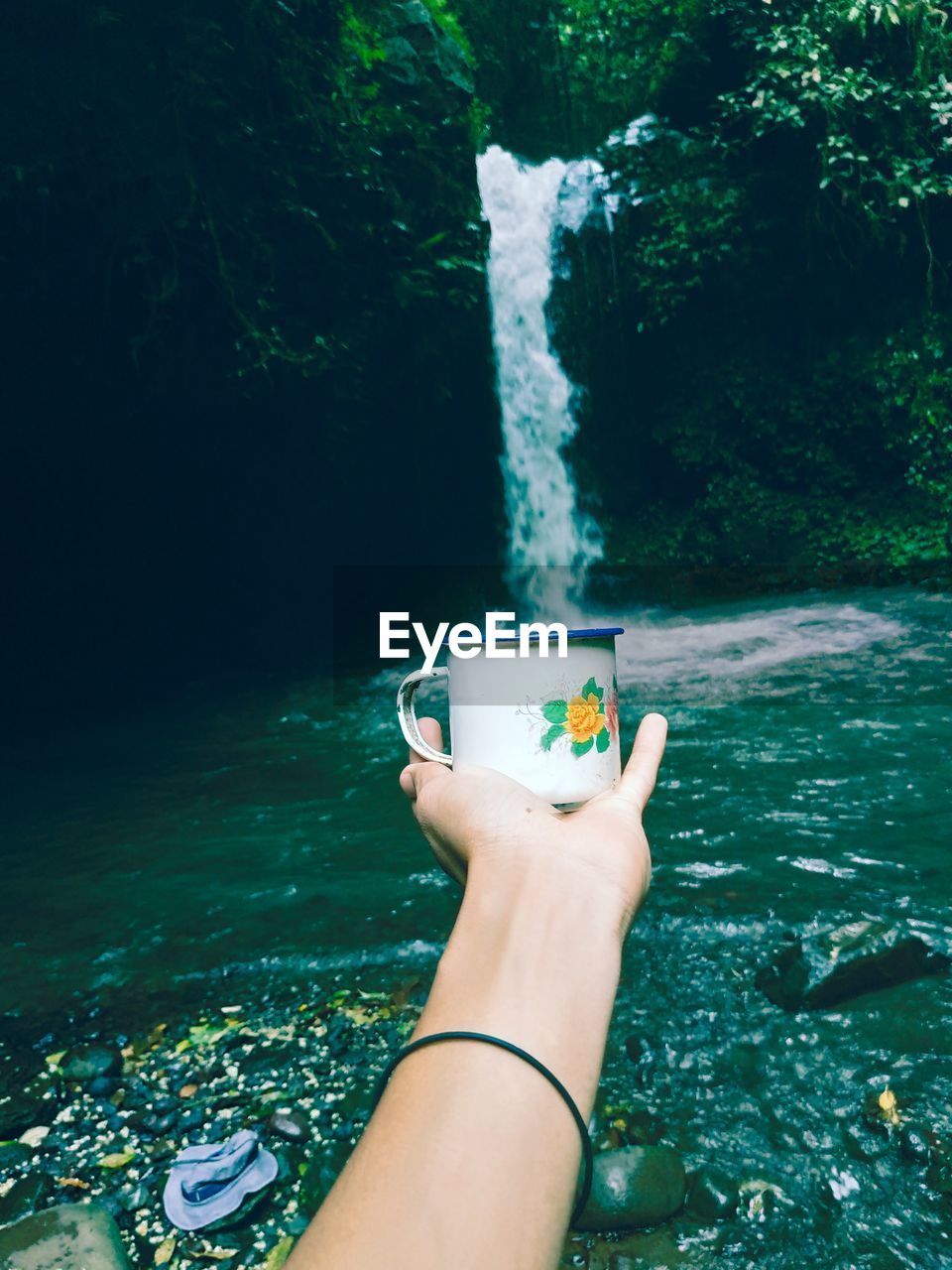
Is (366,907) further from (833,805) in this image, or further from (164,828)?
(833,805)

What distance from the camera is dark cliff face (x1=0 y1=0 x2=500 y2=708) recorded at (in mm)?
6766

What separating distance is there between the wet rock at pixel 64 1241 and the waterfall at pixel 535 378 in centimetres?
1029

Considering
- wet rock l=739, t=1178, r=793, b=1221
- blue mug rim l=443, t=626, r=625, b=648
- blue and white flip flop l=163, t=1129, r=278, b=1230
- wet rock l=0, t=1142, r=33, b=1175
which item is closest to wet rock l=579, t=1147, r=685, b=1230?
wet rock l=739, t=1178, r=793, b=1221

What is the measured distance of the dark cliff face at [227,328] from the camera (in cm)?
677

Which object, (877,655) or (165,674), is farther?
(165,674)

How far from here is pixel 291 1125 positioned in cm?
208

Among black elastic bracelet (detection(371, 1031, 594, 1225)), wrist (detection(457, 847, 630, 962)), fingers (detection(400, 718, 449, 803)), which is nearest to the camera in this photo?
black elastic bracelet (detection(371, 1031, 594, 1225))

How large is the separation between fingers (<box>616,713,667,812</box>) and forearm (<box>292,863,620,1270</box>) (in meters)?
0.41

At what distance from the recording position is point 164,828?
4.70 m

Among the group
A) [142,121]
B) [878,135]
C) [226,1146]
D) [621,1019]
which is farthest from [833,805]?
[878,135]

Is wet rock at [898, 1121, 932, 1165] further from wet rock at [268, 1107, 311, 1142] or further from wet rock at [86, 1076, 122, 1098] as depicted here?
wet rock at [86, 1076, 122, 1098]

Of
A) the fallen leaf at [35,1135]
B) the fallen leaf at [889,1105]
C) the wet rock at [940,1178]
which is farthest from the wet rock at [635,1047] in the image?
the fallen leaf at [35,1135]

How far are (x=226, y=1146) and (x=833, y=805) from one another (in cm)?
328

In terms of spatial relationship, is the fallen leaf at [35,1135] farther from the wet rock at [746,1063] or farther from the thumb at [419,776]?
the wet rock at [746,1063]
